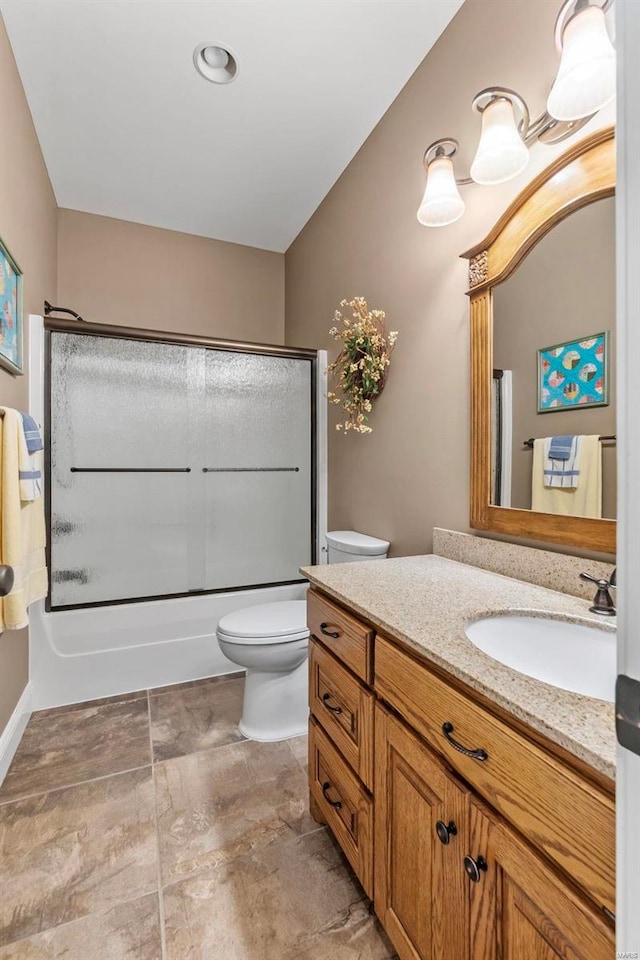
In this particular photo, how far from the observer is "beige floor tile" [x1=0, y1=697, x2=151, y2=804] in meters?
1.63

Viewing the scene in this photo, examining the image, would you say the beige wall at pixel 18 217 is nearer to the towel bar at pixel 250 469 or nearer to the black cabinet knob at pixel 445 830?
the towel bar at pixel 250 469

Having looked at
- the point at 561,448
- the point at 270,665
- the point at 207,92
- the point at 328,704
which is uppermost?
the point at 207,92

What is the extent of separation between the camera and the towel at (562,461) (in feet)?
3.73

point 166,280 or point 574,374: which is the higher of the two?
point 166,280

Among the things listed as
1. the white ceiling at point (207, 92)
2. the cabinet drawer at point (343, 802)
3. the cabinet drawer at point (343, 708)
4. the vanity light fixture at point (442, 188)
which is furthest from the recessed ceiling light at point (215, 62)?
the cabinet drawer at point (343, 802)

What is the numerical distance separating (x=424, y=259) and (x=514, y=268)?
519mm

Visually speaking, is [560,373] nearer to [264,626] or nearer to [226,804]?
[264,626]

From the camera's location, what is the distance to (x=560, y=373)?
3.84ft

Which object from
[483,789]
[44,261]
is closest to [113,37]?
[44,261]

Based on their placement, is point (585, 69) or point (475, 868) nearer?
point (475, 868)

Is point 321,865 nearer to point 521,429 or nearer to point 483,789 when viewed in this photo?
point 483,789

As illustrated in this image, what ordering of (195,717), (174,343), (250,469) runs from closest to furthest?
(195,717), (174,343), (250,469)

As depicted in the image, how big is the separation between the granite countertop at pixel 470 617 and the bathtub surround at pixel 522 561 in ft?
0.10

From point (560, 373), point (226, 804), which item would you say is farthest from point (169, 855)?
point (560, 373)
